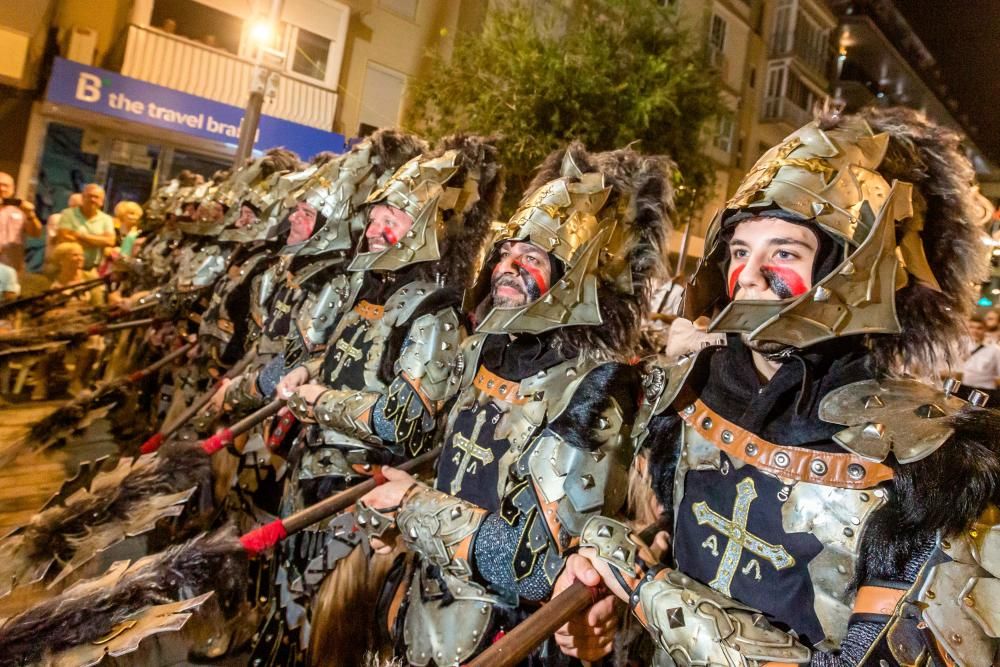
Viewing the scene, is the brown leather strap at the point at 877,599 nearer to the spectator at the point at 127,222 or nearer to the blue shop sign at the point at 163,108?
the spectator at the point at 127,222

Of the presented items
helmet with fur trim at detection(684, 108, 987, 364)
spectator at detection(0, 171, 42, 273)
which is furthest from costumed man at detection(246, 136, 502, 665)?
spectator at detection(0, 171, 42, 273)

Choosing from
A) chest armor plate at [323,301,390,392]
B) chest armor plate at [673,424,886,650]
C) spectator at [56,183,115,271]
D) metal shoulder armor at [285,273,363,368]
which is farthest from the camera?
spectator at [56,183,115,271]

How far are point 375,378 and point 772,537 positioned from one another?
2.23 meters

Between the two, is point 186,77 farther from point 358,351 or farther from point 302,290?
point 358,351

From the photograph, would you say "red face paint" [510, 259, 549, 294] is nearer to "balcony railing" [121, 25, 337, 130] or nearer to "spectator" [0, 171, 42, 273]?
"spectator" [0, 171, 42, 273]

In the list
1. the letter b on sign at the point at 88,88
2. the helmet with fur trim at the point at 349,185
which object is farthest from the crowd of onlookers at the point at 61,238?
the helmet with fur trim at the point at 349,185

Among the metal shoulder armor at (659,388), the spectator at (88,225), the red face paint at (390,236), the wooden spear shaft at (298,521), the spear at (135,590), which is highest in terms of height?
the spectator at (88,225)

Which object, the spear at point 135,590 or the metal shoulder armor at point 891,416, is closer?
the metal shoulder armor at point 891,416

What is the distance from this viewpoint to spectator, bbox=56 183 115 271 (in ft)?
32.7

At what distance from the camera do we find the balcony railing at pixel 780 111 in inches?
953

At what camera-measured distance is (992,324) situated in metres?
7.47

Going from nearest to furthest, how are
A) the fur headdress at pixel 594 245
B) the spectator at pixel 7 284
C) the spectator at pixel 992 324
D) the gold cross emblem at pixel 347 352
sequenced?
the fur headdress at pixel 594 245, the gold cross emblem at pixel 347 352, the spectator at pixel 992 324, the spectator at pixel 7 284

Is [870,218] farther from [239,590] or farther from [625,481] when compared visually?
[239,590]

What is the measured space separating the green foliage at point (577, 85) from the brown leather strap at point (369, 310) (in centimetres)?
954
